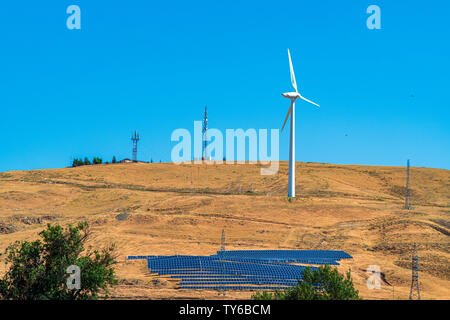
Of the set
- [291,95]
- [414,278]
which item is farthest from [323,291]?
[291,95]

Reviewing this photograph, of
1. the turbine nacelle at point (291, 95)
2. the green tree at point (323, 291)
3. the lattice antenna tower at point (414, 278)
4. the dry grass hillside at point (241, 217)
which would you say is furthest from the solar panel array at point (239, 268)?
the turbine nacelle at point (291, 95)

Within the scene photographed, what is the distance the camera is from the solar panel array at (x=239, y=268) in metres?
39.7

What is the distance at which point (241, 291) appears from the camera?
38.3 m

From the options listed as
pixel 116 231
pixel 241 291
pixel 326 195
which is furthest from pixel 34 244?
pixel 326 195

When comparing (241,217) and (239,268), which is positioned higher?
(241,217)

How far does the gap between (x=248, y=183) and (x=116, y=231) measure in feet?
149

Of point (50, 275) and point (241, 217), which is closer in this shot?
point (50, 275)

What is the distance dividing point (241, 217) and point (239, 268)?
26.2 metres

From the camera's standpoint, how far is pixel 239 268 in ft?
143

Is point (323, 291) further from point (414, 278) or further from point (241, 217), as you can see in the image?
point (241, 217)

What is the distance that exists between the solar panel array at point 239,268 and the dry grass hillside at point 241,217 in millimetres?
1488

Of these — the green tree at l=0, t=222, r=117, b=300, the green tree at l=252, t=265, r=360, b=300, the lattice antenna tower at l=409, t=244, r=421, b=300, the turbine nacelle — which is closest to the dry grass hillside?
the lattice antenna tower at l=409, t=244, r=421, b=300
